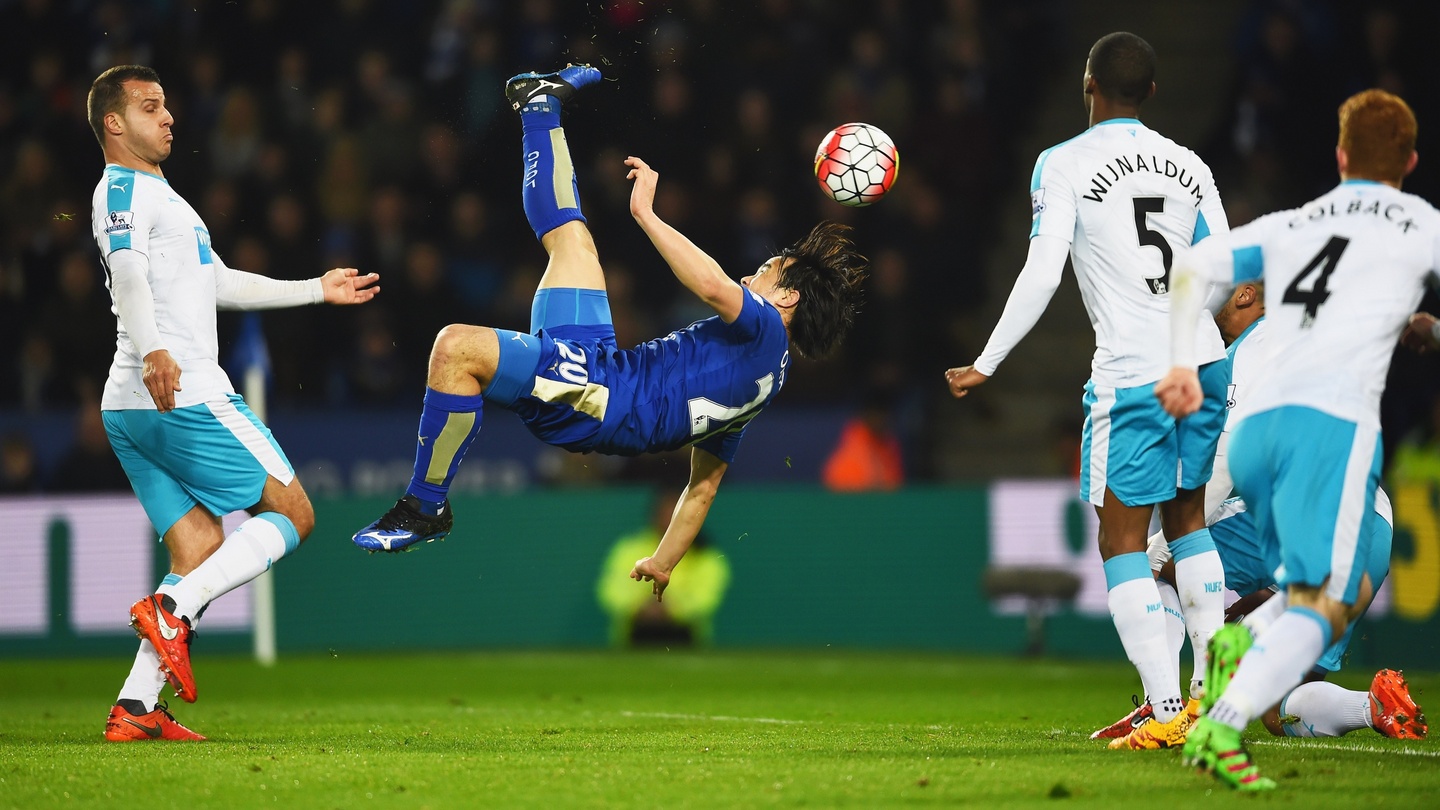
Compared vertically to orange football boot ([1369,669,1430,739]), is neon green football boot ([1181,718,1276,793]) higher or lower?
higher

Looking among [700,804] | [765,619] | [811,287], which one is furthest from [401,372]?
[700,804]

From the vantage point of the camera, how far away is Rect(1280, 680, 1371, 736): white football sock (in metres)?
6.74

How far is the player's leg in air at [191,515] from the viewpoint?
273 inches

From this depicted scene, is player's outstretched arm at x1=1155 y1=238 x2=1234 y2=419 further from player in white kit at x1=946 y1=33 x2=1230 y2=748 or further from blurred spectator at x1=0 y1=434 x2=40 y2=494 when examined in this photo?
blurred spectator at x1=0 y1=434 x2=40 y2=494

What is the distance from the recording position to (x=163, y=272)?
7.14 m

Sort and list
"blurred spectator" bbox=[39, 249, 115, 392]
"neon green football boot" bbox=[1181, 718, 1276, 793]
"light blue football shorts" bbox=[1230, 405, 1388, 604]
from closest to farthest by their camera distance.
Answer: "neon green football boot" bbox=[1181, 718, 1276, 793]
"light blue football shorts" bbox=[1230, 405, 1388, 604]
"blurred spectator" bbox=[39, 249, 115, 392]

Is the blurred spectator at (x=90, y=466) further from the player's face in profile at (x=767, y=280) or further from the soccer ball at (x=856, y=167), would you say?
the player's face in profile at (x=767, y=280)

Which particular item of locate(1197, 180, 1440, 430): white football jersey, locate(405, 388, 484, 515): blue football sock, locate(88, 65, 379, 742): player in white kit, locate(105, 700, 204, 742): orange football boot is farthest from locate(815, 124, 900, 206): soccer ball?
locate(105, 700, 204, 742): orange football boot

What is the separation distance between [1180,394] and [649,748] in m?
2.65

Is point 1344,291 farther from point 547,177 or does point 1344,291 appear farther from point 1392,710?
point 547,177

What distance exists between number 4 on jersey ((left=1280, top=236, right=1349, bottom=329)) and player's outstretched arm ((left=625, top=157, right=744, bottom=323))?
226 cm

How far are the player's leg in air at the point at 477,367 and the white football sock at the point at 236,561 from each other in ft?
2.75

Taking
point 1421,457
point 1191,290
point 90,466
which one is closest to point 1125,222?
point 1191,290

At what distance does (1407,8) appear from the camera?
16.0 metres
